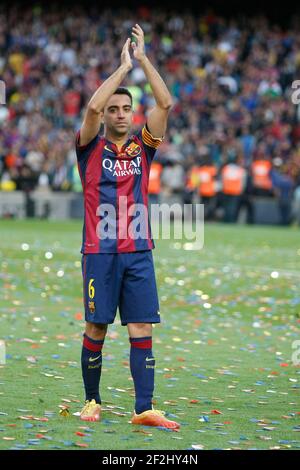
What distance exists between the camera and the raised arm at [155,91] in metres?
7.42

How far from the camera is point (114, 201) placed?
7629 mm

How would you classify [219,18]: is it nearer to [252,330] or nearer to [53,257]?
[53,257]

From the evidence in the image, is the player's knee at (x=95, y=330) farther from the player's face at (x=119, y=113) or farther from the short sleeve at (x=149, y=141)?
the player's face at (x=119, y=113)

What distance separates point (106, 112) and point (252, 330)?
5.48 meters

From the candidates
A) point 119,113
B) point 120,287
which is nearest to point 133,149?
point 119,113

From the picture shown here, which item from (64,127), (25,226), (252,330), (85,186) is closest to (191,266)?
(252,330)

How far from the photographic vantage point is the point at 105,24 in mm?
39562

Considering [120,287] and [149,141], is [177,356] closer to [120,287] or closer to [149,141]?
[120,287]

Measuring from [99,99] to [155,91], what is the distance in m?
0.35

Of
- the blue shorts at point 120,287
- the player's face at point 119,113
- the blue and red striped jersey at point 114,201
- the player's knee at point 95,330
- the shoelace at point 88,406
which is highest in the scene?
the player's face at point 119,113

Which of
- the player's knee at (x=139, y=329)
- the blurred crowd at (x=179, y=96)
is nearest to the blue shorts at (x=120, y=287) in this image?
the player's knee at (x=139, y=329)

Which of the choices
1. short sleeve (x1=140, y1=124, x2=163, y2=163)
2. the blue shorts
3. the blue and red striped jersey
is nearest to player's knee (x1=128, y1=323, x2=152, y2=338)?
the blue shorts

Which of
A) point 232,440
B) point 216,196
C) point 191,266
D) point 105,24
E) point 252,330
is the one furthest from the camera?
point 105,24

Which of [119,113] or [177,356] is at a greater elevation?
[119,113]
